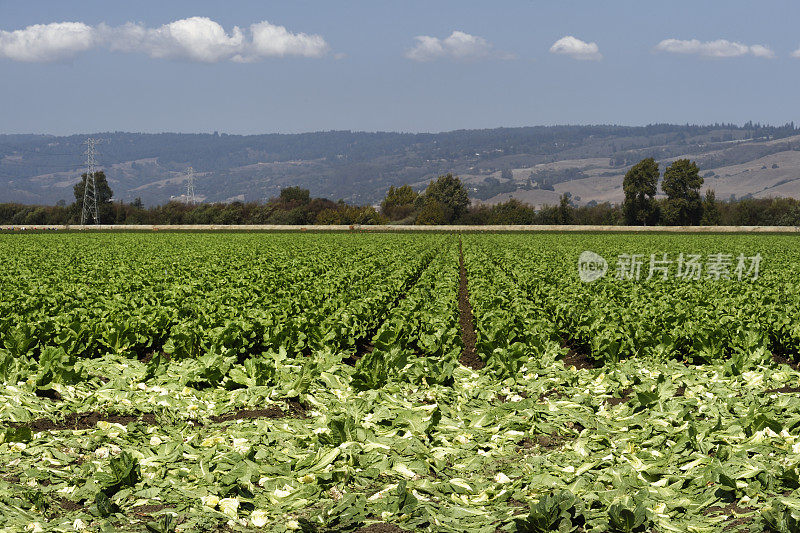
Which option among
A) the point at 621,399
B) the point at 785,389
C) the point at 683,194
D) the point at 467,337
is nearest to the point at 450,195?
the point at 683,194

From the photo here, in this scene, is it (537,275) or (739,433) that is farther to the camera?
(537,275)

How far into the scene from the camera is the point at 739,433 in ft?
24.2

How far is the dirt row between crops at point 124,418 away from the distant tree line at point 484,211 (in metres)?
111

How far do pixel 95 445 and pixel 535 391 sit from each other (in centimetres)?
530

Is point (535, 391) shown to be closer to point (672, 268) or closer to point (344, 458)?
point (344, 458)

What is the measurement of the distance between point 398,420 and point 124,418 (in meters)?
3.31

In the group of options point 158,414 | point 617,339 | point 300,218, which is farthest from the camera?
point 300,218

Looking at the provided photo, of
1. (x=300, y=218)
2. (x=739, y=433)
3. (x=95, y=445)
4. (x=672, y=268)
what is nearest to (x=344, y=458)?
(x=95, y=445)

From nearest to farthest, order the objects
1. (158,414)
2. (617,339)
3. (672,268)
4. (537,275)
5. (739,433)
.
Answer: (739,433), (158,414), (617,339), (537,275), (672,268)

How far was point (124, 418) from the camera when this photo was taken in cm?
843

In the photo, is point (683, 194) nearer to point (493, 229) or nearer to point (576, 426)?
point (493, 229)

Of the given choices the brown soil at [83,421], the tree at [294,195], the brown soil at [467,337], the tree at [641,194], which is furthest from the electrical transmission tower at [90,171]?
the brown soil at [83,421]

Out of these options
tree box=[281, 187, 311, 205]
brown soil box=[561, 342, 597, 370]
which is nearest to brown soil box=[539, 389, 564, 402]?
brown soil box=[561, 342, 597, 370]

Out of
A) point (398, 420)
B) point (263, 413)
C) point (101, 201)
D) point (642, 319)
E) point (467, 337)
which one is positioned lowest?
point (467, 337)
